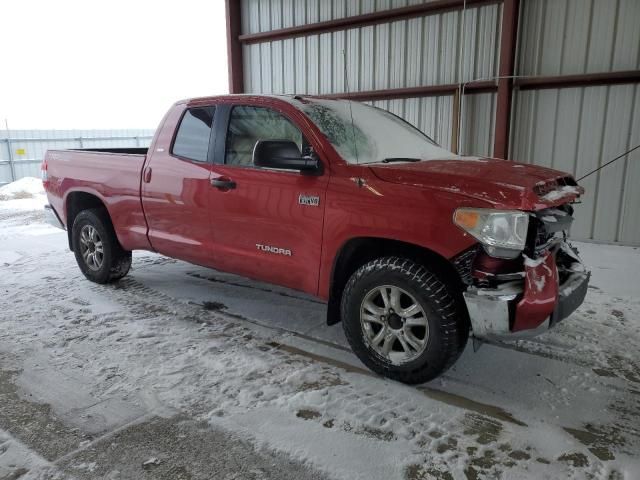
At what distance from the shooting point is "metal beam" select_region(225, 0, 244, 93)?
10.9 meters

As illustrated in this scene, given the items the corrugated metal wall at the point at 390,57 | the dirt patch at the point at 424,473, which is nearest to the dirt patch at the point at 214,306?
the dirt patch at the point at 424,473

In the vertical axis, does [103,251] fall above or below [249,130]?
below

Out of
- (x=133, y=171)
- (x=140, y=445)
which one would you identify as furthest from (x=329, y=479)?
(x=133, y=171)

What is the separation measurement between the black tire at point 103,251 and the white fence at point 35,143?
40.4 feet

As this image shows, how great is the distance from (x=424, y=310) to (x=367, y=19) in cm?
772

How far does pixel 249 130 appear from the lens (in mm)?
3852

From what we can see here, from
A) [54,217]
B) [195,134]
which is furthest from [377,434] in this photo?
[54,217]

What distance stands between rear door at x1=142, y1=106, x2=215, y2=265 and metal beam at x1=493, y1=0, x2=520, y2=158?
5.32m

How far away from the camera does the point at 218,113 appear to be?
4000 mm

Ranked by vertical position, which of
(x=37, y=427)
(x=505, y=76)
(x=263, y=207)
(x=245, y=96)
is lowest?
(x=37, y=427)

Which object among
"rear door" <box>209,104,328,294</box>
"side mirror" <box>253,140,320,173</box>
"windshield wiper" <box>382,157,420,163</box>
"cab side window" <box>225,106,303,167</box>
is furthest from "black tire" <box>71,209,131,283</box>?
"windshield wiper" <box>382,157,420,163</box>

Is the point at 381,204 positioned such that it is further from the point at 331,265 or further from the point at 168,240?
the point at 168,240

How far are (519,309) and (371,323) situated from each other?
0.94 meters

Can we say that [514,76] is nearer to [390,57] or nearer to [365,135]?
[390,57]
